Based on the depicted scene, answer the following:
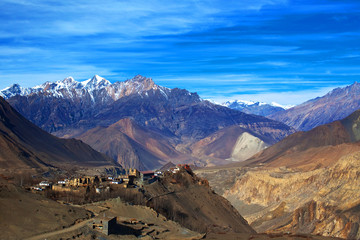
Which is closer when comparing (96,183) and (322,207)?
(96,183)

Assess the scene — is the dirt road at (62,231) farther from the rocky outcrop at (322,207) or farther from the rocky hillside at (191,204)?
the rocky outcrop at (322,207)

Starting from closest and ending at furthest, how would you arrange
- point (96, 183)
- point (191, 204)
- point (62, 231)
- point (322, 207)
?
point (62, 231) < point (96, 183) < point (191, 204) < point (322, 207)

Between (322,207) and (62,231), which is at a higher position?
(62,231)

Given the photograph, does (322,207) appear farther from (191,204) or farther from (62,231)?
(62,231)

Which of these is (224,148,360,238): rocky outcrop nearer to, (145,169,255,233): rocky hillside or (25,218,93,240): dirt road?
(145,169,255,233): rocky hillside

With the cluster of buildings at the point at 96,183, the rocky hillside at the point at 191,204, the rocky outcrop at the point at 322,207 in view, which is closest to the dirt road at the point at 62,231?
the rocky hillside at the point at 191,204

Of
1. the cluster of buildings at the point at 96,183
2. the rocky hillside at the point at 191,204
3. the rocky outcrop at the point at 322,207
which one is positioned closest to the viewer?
the rocky hillside at the point at 191,204

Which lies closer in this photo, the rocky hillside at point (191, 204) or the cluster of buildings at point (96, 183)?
the rocky hillside at point (191, 204)

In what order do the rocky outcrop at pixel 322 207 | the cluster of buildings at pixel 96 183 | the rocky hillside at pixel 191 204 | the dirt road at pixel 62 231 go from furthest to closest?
1. the rocky outcrop at pixel 322 207
2. the cluster of buildings at pixel 96 183
3. the rocky hillside at pixel 191 204
4. the dirt road at pixel 62 231

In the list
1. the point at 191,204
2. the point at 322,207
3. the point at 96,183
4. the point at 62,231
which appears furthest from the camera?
the point at 322,207

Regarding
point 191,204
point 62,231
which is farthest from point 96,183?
point 62,231

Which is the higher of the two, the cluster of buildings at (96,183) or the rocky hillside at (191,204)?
the cluster of buildings at (96,183)

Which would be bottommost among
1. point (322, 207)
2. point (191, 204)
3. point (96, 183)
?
point (322, 207)

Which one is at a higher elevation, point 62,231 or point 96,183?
point 96,183
